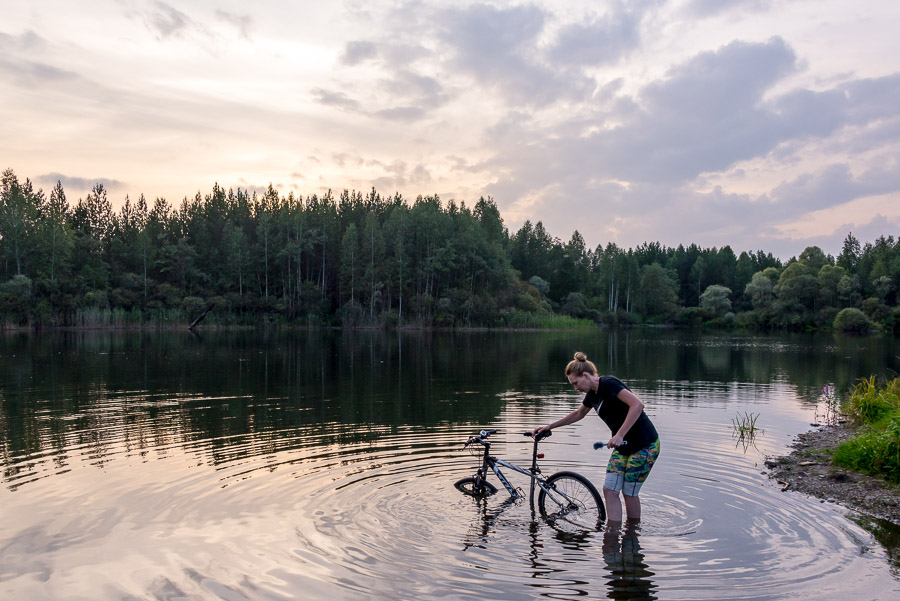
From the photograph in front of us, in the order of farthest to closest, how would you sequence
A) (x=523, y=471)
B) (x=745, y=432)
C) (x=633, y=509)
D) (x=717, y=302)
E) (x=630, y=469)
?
(x=717, y=302), (x=745, y=432), (x=523, y=471), (x=633, y=509), (x=630, y=469)

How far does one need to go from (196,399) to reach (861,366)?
3770 cm

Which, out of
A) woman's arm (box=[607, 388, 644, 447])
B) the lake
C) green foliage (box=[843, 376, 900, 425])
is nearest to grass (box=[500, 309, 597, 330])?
the lake

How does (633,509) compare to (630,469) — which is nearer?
(630,469)

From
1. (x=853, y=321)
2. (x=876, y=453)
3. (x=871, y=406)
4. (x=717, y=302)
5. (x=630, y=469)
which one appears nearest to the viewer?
(x=630, y=469)

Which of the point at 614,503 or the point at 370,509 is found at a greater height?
the point at 614,503

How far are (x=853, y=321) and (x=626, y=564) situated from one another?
10804 centimetres

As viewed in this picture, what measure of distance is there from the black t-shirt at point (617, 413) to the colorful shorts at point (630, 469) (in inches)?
3.3

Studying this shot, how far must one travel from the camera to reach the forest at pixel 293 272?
266ft

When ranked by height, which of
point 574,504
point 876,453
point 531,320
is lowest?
point 574,504

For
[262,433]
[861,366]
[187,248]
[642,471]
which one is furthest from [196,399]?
[187,248]

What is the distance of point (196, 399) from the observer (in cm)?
2272

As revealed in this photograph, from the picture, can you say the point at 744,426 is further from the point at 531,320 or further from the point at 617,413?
the point at 531,320

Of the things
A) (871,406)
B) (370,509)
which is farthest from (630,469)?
(871,406)

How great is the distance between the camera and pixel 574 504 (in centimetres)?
968
